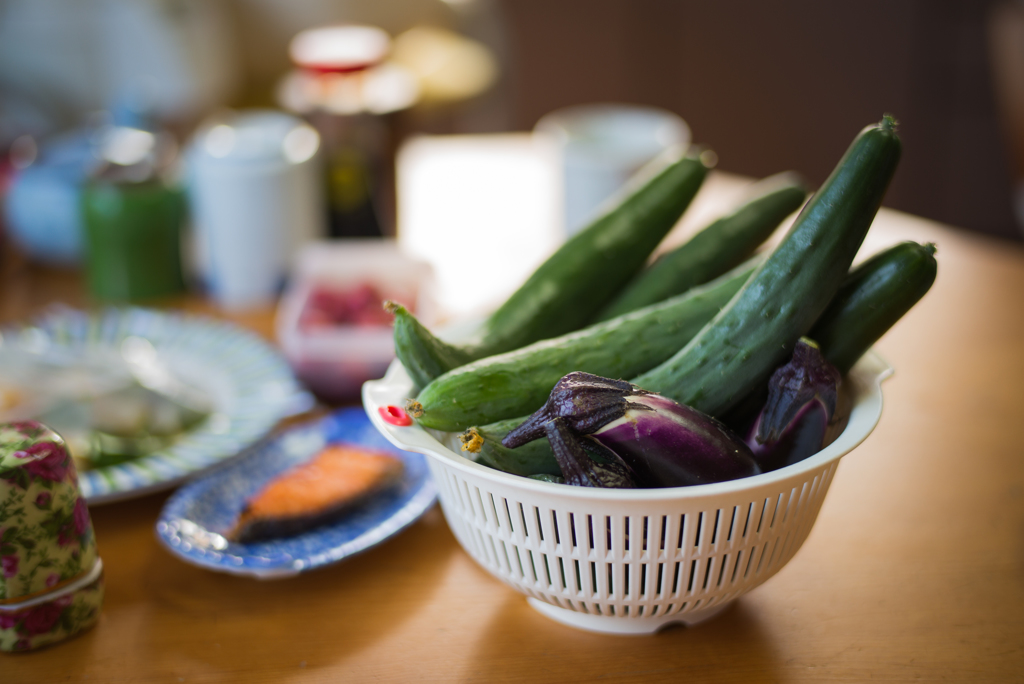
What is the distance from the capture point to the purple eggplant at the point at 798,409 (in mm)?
542

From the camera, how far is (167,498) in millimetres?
773

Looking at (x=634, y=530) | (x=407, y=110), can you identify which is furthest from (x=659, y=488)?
(x=407, y=110)

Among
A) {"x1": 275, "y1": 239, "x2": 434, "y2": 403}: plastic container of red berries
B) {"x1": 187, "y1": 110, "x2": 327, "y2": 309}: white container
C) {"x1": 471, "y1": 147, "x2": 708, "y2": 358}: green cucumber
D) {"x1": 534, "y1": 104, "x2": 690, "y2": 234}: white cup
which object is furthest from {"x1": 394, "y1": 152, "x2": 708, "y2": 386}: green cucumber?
{"x1": 187, "y1": 110, "x2": 327, "y2": 309}: white container

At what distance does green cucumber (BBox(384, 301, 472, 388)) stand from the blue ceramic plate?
0.14 metres

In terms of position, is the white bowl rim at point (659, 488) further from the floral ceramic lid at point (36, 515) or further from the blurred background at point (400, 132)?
the blurred background at point (400, 132)

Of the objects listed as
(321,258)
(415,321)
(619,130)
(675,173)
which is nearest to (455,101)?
(619,130)

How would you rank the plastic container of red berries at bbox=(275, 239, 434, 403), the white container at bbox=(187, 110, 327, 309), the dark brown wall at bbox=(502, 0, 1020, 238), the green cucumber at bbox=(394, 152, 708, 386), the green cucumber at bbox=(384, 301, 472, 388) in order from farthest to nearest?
the dark brown wall at bbox=(502, 0, 1020, 238) < the white container at bbox=(187, 110, 327, 309) < the plastic container of red berries at bbox=(275, 239, 434, 403) < the green cucumber at bbox=(394, 152, 708, 386) < the green cucumber at bbox=(384, 301, 472, 388)

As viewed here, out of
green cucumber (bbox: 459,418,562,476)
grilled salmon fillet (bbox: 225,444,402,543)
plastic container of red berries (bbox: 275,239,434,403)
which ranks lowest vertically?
grilled salmon fillet (bbox: 225,444,402,543)

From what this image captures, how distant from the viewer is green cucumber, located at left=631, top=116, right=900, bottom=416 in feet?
1.84

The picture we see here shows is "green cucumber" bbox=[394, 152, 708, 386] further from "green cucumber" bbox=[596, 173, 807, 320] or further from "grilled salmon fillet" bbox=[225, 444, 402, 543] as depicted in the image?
"grilled salmon fillet" bbox=[225, 444, 402, 543]

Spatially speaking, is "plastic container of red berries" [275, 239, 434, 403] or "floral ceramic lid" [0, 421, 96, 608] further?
"plastic container of red berries" [275, 239, 434, 403]

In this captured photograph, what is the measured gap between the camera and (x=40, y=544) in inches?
21.9

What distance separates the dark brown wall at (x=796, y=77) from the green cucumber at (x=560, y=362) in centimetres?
265

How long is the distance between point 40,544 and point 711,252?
1.78ft
